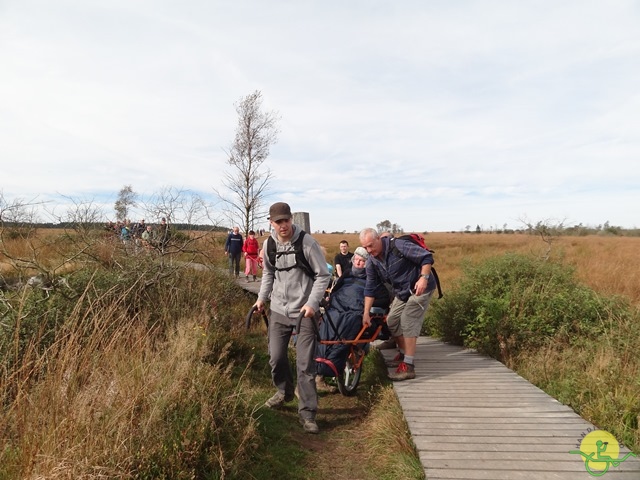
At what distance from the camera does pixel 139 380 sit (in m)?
3.23

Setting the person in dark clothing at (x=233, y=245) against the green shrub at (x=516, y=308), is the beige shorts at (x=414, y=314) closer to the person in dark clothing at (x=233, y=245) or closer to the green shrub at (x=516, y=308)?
the green shrub at (x=516, y=308)

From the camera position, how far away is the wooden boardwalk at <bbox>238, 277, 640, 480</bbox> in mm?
2652

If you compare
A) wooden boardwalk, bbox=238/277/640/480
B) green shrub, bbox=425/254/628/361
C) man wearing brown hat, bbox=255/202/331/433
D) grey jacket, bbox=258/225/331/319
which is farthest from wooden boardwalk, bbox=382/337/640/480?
grey jacket, bbox=258/225/331/319

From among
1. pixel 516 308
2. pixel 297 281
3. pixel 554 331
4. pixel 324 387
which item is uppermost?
pixel 297 281

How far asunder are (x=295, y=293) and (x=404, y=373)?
1637mm

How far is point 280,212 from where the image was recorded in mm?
3650

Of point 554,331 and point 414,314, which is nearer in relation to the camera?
point 414,314

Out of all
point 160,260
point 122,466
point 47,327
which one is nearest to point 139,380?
point 122,466

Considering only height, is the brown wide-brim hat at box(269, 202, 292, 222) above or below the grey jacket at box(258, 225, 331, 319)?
above

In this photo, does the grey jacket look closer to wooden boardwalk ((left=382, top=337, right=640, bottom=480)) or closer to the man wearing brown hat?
the man wearing brown hat

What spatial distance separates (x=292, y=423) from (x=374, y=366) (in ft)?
5.55
